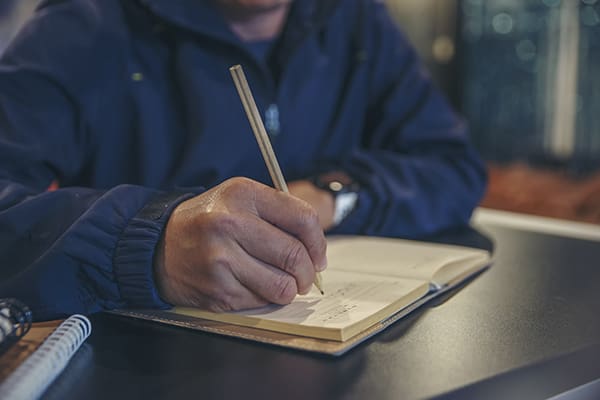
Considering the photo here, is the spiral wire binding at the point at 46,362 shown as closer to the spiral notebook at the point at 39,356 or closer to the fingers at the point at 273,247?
the spiral notebook at the point at 39,356

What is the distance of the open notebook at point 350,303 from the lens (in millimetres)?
543

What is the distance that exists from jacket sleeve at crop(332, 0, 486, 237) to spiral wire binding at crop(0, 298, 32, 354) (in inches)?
19.9

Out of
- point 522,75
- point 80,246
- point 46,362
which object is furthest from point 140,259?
point 522,75

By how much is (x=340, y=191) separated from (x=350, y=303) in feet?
1.35

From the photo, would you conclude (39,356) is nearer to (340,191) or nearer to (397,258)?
(397,258)

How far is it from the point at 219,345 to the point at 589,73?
3007 mm

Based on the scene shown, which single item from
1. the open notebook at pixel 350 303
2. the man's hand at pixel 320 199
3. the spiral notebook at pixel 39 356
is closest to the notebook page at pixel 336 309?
the open notebook at pixel 350 303

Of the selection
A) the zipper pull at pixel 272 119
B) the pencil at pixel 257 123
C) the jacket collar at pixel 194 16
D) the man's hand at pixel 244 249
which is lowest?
the man's hand at pixel 244 249

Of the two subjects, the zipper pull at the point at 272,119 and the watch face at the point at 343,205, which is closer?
the watch face at the point at 343,205

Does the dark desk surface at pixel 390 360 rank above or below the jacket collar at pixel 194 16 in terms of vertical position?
below

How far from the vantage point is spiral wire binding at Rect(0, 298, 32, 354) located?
0.53 metres

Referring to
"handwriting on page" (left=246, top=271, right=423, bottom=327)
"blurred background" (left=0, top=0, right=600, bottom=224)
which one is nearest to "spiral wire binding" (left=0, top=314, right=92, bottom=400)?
"handwriting on page" (left=246, top=271, right=423, bottom=327)

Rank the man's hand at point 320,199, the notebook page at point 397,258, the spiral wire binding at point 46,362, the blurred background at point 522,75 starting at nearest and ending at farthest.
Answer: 1. the spiral wire binding at point 46,362
2. the notebook page at point 397,258
3. the man's hand at point 320,199
4. the blurred background at point 522,75

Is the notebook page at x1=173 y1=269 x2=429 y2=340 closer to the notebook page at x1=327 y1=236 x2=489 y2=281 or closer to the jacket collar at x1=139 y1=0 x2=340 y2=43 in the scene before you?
the notebook page at x1=327 y1=236 x2=489 y2=281
